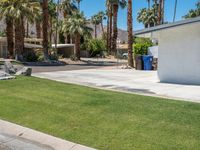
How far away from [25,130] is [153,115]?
307 cm

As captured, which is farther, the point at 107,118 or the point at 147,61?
the point at 147,61

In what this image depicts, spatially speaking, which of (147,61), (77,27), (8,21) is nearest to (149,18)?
(77,27)

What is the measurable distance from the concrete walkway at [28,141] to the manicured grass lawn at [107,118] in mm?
206

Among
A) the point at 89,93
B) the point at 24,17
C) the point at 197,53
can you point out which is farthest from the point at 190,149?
the point at 24,17

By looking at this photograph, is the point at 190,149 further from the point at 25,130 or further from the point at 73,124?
the point at 25,130

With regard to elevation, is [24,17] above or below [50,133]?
above

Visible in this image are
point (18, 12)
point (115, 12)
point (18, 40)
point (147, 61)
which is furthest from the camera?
point (115, 12)

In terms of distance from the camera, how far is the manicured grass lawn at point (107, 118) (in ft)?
21.3

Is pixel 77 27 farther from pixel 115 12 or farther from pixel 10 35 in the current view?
pixel 115 12

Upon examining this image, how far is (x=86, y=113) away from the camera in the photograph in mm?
8547

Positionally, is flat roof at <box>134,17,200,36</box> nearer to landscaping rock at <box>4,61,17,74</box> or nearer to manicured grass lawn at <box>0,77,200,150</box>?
manicured grass lawn at <box>0,77,200,150</box>

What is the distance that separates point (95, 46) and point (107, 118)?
56491 mm

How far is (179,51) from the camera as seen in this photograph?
52.3 ft

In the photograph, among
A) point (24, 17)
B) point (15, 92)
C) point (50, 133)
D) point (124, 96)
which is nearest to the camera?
point (50, 133)
